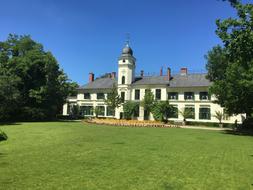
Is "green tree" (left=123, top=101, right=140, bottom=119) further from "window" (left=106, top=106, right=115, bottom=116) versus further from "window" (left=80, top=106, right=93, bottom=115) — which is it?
"window" (left=80, top=106, right=93, bottom=115)

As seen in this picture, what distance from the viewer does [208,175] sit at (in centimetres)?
880

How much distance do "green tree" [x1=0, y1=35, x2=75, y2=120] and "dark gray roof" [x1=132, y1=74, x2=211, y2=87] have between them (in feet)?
57.5

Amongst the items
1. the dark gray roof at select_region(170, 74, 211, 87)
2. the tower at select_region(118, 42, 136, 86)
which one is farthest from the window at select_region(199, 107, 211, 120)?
the tower at select_region(118, 42, 136, 86)

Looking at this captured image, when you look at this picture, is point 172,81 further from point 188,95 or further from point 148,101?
point 148,101

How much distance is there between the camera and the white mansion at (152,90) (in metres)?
46.8

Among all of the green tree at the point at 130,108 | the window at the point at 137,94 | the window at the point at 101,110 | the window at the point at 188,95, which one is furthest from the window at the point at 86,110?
the window at the point at 188,95

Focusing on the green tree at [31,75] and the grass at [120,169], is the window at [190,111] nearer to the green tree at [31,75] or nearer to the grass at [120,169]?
the green tree at [31,75]

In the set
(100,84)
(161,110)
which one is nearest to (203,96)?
(161,110)

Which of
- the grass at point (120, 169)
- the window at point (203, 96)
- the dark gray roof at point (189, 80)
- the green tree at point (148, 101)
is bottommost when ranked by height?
the grass at point (120, 169)

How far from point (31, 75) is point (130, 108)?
18307 mm

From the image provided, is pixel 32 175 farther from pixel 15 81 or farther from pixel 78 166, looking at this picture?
pixel 15 81

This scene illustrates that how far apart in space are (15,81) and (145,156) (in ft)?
98.7

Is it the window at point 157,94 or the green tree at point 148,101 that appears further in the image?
the window at point 157,94

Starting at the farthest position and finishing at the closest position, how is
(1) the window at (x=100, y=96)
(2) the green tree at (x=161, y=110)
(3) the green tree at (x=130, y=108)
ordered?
(1) the window at (x=100, y=96), (3) the green tree at (x=130, y=108), (2) the green tree at (x=161, y=110)
